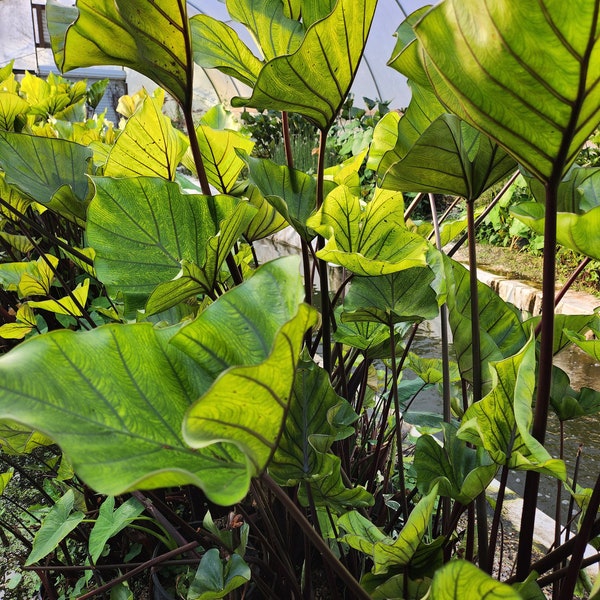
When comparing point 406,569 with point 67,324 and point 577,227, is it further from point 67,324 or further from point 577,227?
point 67,324

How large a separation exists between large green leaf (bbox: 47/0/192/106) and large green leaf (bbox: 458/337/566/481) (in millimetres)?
401

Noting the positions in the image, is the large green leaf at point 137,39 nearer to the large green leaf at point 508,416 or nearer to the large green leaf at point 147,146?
the large green leaf at point 147,146

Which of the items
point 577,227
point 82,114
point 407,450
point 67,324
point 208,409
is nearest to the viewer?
point 208,409

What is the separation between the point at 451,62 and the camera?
0.32m

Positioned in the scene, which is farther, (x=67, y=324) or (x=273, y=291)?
(x=67, y=324)

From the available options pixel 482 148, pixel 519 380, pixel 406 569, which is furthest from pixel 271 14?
pixel 406 569

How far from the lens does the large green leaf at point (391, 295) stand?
65cm

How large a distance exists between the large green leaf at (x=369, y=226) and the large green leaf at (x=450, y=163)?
54mm

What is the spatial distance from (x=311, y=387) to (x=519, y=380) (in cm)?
21

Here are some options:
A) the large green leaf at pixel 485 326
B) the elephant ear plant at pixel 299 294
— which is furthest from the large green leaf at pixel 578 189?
the large green leaf at pixel 485 326

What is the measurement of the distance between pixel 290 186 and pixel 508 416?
1.37 feet

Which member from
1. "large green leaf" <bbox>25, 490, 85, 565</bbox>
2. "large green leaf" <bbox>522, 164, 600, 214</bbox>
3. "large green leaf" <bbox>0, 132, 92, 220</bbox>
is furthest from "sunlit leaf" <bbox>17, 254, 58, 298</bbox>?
"large green leaf" <bbox>522, 164, 600, 214</bbox>

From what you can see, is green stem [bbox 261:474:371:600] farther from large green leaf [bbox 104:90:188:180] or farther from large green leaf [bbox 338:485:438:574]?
large green leaf [bbox 104:90:188:180]

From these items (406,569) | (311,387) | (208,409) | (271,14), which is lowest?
(406,569)
